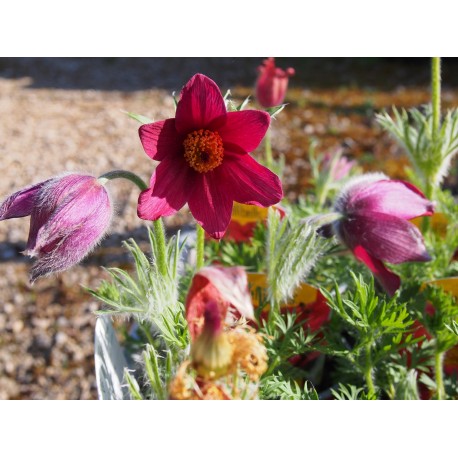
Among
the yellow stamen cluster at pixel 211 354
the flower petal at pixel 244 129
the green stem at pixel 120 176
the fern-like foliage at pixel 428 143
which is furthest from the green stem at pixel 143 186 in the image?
the fern-like foliage at pixel 428 143

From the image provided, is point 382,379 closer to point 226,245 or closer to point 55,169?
point 226,245

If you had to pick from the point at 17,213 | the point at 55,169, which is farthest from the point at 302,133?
the point at 17,213

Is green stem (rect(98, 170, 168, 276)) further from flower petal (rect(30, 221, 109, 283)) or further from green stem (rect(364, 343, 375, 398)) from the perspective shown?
green stem (rect(364, 343, 375, 398))

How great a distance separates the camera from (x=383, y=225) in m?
0.73

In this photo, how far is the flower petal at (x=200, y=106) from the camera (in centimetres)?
59

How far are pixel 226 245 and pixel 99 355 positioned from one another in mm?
316

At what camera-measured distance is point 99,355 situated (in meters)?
0.75

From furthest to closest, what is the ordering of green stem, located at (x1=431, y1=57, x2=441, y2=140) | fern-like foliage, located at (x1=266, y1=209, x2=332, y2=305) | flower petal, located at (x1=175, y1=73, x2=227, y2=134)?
1. green stem, located at (x1=431, y1=57, x2=441, y2=140)
2. fern-like foliage, located at (x1=266, y1=209, x2=332, y2=305)
3. flower petal, located at (x1=175, y1=73, x2=227, y2=134)

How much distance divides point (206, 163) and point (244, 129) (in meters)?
0.06

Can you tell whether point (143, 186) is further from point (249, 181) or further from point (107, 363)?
point (107, 363)

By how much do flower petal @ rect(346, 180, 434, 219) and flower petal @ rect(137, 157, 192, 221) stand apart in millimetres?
224

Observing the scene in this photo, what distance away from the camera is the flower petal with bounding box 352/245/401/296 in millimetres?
742

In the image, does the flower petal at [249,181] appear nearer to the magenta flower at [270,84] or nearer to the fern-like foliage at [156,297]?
the fern-like foliage at [156,297]

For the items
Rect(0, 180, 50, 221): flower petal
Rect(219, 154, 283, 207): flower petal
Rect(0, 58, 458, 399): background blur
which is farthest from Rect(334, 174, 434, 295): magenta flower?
Rect(0, 58, 458, 399): background blur
